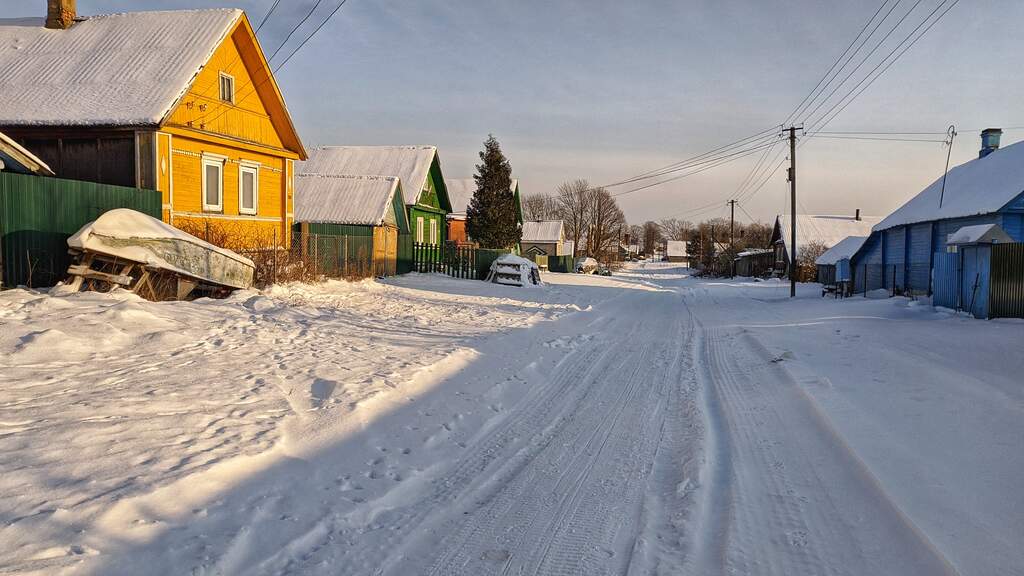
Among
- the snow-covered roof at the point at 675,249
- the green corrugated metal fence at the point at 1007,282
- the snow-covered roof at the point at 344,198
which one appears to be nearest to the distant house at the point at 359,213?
the snow-covered roof at the point at 344,198

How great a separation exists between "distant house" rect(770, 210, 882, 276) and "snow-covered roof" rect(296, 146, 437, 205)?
32.3 meters

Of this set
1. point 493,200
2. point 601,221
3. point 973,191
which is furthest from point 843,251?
point 601,221

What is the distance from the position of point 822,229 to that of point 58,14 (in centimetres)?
5272

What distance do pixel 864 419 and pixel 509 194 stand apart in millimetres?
31356

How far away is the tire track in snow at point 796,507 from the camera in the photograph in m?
3.72

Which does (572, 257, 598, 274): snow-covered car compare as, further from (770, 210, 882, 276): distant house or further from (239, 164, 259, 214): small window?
(239, 164, 259, 214): small window

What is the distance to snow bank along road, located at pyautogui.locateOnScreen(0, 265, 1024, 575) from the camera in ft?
12.4

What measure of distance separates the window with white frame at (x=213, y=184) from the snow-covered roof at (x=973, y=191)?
73.3ft

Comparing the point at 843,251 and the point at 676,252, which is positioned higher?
the point at 676,252

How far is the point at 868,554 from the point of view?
12.4ft

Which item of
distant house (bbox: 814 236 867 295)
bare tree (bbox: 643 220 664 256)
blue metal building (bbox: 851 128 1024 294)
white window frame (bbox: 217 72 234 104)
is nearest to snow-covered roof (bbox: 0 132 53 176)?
white window frame (bbox: 217 72 234 104)

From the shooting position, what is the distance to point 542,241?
6488cm

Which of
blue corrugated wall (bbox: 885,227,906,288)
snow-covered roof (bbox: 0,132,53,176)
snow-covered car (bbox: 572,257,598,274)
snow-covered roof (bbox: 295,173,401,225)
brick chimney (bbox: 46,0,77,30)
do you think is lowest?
snow-covered car (bbox: 572,257,598,274)

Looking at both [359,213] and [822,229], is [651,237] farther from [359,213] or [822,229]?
[359,213]
